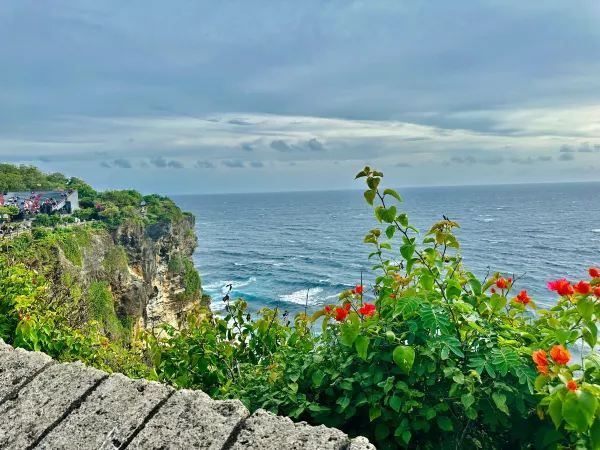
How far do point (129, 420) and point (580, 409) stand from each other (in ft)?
6.42

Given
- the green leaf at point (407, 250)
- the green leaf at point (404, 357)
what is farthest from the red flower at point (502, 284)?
the green leaf at point (404, 357)

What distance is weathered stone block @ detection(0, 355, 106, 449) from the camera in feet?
7.15

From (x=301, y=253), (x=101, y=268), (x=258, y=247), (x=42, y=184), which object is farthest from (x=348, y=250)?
(x=101, y=268)

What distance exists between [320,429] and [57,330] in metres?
3.90

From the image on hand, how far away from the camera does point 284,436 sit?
1959 mm

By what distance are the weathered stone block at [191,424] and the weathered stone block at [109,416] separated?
80mm

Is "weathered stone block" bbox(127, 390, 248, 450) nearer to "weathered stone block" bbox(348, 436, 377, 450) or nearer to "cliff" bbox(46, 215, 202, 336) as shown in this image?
"weathered stone block" bbox(348, 436, 377, 450)

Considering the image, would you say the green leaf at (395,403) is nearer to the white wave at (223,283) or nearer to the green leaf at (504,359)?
the green leaf at (504,359)

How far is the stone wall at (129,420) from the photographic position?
1.96 meters

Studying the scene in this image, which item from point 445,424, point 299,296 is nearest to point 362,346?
point 445,424

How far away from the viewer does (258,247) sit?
322 ft

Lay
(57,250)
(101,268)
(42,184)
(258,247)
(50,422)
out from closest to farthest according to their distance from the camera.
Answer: (50,422)
(57,250)
(101,268)
(42,184)
(258,247)

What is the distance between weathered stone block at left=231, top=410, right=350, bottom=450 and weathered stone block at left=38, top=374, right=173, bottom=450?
0.53 metres

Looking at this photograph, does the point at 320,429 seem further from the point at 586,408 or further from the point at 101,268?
the point at 101,268
